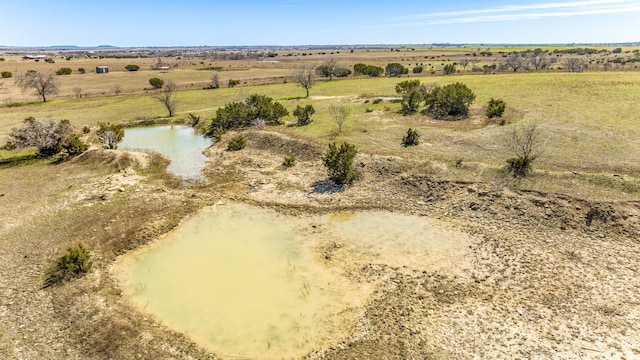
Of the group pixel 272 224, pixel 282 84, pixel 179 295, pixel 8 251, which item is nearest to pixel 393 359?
pixel 179 295

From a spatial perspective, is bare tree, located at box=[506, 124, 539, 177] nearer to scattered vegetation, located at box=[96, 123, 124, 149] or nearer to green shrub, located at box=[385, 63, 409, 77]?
scattered vegetation, located at box=[96, 123, 124, 149]

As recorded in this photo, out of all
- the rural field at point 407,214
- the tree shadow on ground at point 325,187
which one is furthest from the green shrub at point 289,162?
the tree shadow on ground at point 325,187

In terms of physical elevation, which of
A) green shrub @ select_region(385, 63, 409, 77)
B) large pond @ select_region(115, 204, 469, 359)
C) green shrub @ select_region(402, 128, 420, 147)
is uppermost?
green shrub @ select_region(385, 63, 409, 77)

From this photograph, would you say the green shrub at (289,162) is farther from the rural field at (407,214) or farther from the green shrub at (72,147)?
the green shrub at (72,147)

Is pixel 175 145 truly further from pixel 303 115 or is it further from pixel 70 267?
pixel 70 267

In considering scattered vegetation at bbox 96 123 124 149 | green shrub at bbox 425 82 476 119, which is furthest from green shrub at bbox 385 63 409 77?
scattered vegetation at bbox 96 123 124 149

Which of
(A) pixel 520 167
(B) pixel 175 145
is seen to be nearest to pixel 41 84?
(B) pixel 175 145
